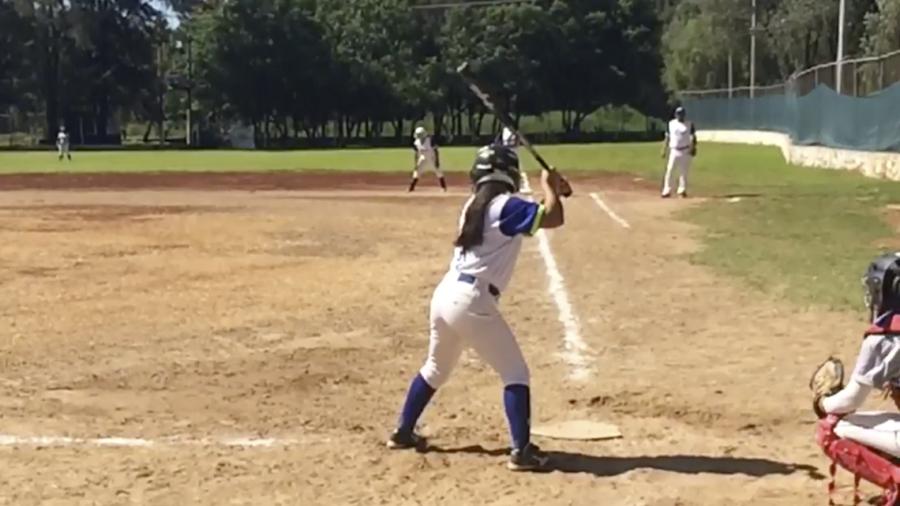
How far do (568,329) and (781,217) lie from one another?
1158 cm

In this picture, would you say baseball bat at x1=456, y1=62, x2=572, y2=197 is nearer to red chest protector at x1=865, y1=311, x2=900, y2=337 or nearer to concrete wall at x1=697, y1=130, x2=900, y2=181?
red chest protector at x1=865, y1=311, x2=900, y2=337

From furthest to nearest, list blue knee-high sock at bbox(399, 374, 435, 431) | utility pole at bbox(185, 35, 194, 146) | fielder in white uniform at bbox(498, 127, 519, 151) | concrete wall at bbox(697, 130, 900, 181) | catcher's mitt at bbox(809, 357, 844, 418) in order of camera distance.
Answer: utility pole at bbox(185, 35, 194, 146) → concrete wall at bbox(697, 130, 900, 181) → fielder in white uniform at bbox(498, 127, 519, 151) → blue knee-high sock at bbox(399, 374, 435, 431) → catcher's mitt at bbox(809, 357, 844, 418)

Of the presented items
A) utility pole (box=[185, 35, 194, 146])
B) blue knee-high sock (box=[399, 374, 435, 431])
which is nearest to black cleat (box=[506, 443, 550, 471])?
blue knee-high sock (box=[399, 374, 435, 431])

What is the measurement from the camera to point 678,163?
26.6m

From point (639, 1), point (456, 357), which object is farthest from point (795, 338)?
point (639, 1)

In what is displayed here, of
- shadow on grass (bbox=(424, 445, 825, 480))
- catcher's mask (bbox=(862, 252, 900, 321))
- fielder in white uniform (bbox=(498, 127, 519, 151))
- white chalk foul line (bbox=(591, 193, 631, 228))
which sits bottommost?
shadow on grass (bbox=(424, 445, 825, 480))

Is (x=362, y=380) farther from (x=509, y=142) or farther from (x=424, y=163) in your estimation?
(x=424, y=163)

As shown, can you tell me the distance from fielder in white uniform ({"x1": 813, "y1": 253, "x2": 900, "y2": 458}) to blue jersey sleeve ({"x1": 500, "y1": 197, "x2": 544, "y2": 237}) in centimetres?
161

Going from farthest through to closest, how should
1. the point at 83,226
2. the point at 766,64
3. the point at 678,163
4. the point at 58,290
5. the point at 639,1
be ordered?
the point at 639,1 → the point at 766,64 → the point at 678,163 → the point at 83,226 → the point at 58,290

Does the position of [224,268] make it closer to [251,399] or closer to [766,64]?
[251,399]

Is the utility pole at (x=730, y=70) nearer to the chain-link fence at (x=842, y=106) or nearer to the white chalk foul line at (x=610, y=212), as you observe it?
the chain-link fence at (x=842, y=106)

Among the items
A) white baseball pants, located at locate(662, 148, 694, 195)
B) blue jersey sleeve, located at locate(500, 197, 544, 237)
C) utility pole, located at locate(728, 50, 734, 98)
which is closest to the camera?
blue jersey sleeve, located at locate(500, 197, 544, 237)

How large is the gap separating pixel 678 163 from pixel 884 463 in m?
21.4

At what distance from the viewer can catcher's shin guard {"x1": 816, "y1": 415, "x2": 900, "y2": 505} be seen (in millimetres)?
5500
